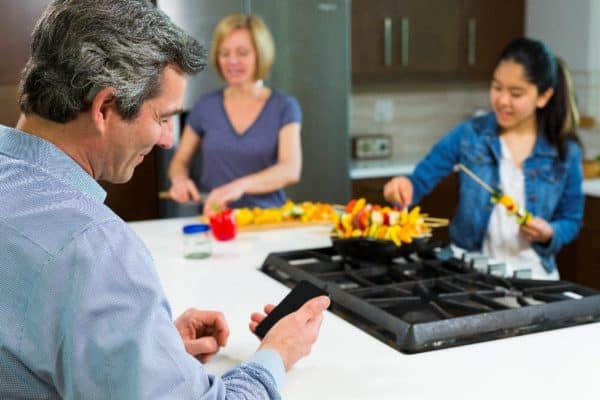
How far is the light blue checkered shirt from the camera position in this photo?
88 cm

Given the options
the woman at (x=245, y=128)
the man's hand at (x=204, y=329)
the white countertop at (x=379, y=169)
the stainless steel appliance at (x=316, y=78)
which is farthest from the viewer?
the white countertop at (x=379, y=169)

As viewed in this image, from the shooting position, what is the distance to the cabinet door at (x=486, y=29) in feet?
15.3

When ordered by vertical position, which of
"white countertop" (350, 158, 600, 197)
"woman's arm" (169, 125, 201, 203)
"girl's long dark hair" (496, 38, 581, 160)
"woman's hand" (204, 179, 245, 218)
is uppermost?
"girl's long dark hair" (496, 38, 581, 160)

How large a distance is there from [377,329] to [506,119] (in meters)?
1.19

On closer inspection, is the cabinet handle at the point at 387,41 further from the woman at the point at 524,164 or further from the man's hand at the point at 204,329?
the man's hand at the point at 204,329

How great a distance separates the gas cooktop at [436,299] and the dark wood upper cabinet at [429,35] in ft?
8.31

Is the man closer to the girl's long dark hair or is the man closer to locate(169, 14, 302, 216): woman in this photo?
the girl's long dark hair

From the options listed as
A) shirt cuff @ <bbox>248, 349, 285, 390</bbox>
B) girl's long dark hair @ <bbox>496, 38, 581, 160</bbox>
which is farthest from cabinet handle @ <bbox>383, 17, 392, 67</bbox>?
shirt cuff @ <bbox>248, 349, 285, 390</bbox>

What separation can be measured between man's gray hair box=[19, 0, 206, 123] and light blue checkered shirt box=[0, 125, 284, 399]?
11 cm

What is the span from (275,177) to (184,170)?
39cm

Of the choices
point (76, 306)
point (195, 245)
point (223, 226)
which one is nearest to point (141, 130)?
point (76, 306)

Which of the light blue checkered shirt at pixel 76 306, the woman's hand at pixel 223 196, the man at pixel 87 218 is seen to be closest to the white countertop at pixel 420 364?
the man at pixel 87 218

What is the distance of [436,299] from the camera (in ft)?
5.43

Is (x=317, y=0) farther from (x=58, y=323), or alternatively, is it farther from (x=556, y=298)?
(x=58, y=323)
